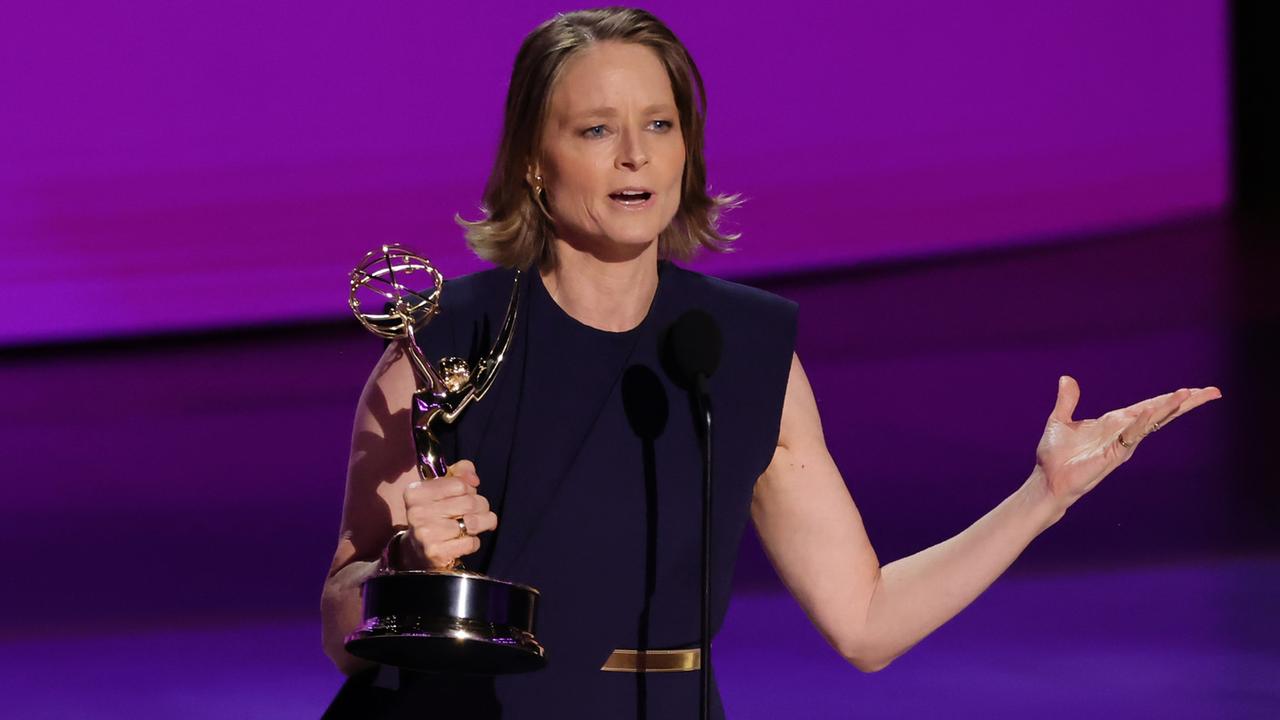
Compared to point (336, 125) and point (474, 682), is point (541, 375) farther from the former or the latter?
point (336, 125)

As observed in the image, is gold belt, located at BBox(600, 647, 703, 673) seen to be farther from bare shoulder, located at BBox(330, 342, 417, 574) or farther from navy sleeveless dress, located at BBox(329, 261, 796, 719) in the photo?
bare shoulder, located at BBox(330, 342, 417, 574)

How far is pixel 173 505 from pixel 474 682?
321 cm

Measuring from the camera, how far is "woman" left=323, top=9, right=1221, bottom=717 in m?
1.69

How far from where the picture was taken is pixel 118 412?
577 centimetres

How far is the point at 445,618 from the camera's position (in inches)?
56.1

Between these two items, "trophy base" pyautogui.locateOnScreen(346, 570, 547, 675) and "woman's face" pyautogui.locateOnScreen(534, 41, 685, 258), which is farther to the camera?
"woman's face" pyautogui.locateOnScreen(534, 41, 685, 258)

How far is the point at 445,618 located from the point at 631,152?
52 centimetres

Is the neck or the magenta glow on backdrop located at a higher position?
the magenta glow on backdrop

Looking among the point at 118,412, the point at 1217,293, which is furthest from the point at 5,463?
the point at 1217,293

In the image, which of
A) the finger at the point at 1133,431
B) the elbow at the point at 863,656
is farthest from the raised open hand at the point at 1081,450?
the elbow at the point at 863,656

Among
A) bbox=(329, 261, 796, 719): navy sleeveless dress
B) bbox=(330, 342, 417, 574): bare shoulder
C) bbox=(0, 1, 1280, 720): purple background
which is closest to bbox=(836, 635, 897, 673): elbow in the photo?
bbox=(329, 261, 796, 719): navy sleeveless dress

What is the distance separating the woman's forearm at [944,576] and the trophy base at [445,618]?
21.6 inches

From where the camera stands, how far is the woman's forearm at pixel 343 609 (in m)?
1.65

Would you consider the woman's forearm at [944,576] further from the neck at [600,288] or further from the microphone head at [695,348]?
the microphone head at [695,348]
